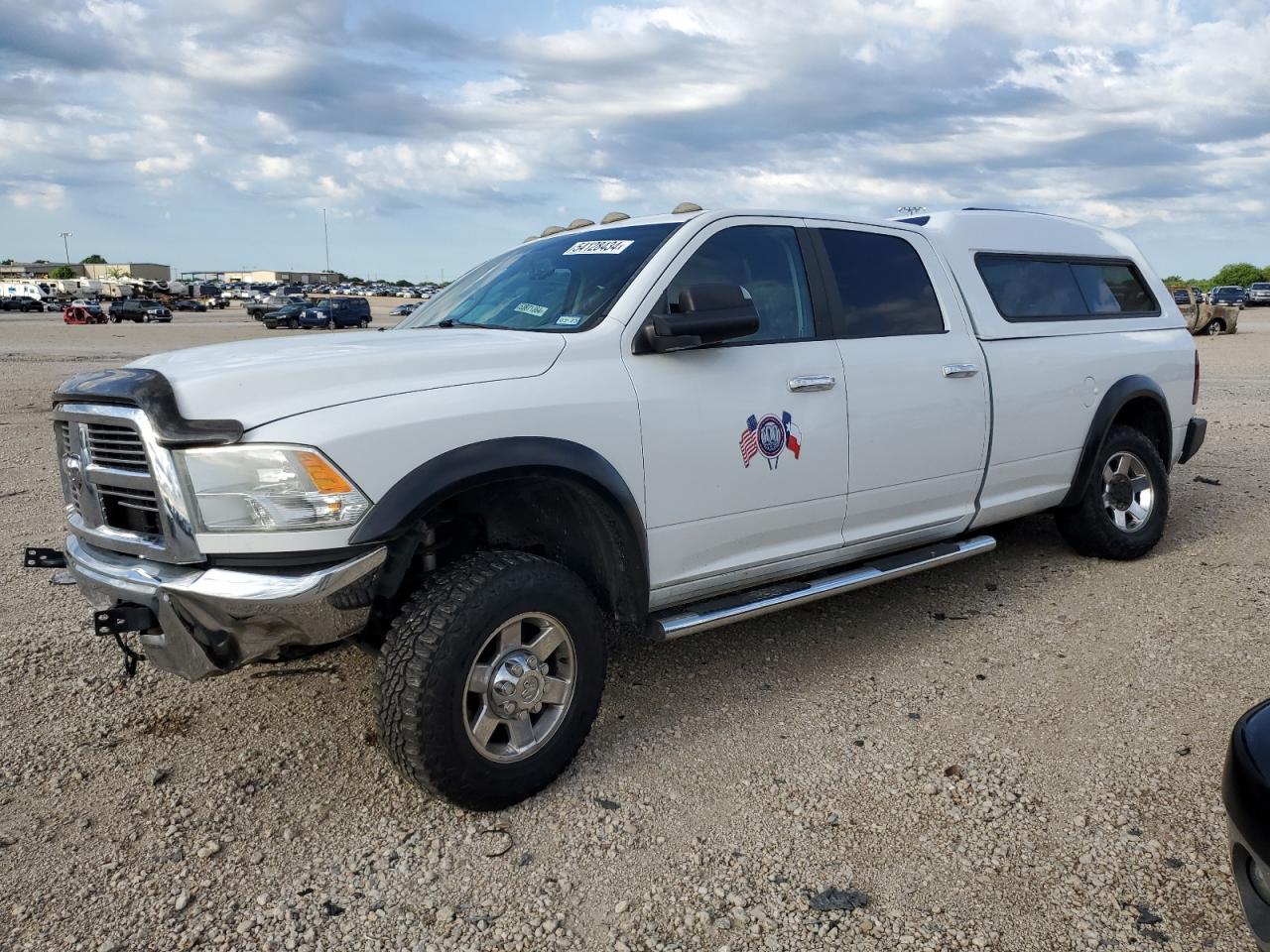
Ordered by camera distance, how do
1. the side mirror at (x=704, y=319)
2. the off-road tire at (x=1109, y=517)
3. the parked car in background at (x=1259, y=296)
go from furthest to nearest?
the parked car in background at (x=1259, y=296)
the off-road tire at (x=1109, y=517)
the side mirror at (x=704, y=319)

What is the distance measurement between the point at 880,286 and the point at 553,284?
4.97 feet

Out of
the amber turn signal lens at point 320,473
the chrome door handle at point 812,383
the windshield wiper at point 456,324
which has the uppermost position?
the windshield wiper at point 456,324

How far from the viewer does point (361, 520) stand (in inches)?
115

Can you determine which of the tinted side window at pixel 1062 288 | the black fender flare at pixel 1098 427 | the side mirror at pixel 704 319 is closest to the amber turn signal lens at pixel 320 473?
the side mirror at pixel 704 319

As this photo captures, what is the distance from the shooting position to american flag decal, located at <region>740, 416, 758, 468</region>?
12.5 feet

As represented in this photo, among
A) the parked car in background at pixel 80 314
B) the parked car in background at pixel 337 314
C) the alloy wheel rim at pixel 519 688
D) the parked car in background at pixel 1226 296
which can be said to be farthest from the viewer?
the parked car in background at pixel 1226 296

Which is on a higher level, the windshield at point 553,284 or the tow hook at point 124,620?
the windshield at point 553,284

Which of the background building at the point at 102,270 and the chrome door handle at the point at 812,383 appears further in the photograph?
the background building at the point at 102,270

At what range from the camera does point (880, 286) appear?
4.54 m

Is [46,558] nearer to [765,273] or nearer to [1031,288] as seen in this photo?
[765,273]

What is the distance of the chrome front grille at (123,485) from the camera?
2.93 meters

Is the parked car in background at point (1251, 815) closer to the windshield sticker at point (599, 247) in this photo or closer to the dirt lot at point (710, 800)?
the dirt lot at point (710, 800)

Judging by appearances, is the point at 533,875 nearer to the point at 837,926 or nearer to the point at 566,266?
the point at 837,926

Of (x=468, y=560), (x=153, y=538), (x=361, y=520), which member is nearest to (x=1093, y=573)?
(x=468, y=560)
